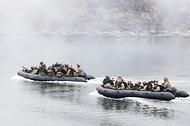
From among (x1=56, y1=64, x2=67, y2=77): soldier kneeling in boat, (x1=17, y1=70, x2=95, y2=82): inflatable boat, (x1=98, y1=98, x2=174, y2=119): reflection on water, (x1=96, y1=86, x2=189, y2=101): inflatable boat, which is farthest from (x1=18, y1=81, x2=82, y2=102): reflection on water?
(x1=98, y1=98, x2=174, y2=119): reflection on water

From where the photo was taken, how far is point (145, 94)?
72.9 meters

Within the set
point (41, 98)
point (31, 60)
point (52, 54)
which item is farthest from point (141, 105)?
point (52, 54)

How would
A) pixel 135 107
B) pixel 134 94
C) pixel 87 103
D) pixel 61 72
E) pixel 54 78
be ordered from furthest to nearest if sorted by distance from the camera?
pixel 54 78, pixel 61 72, pixel 134 94, pixel 87 103, pixel 135 107

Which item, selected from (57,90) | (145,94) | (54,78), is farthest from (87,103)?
(54,78)

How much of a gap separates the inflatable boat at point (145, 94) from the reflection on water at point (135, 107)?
117cm

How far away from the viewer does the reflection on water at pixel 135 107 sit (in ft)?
215

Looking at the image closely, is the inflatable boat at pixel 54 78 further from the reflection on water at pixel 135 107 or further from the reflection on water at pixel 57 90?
the reflection on water at pixel 135 107

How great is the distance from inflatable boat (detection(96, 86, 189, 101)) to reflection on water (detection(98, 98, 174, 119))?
1.17 m

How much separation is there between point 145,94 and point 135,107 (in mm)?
4653

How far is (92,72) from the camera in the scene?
104m

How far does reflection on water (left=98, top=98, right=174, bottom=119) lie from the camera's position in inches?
2579

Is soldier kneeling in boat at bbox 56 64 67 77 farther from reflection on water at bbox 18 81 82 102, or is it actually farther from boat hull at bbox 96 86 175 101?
boat hull at bbox 96 86 175 101

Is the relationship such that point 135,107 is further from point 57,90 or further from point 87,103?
point 57,90

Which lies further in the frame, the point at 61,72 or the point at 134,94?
the point at 61,72
